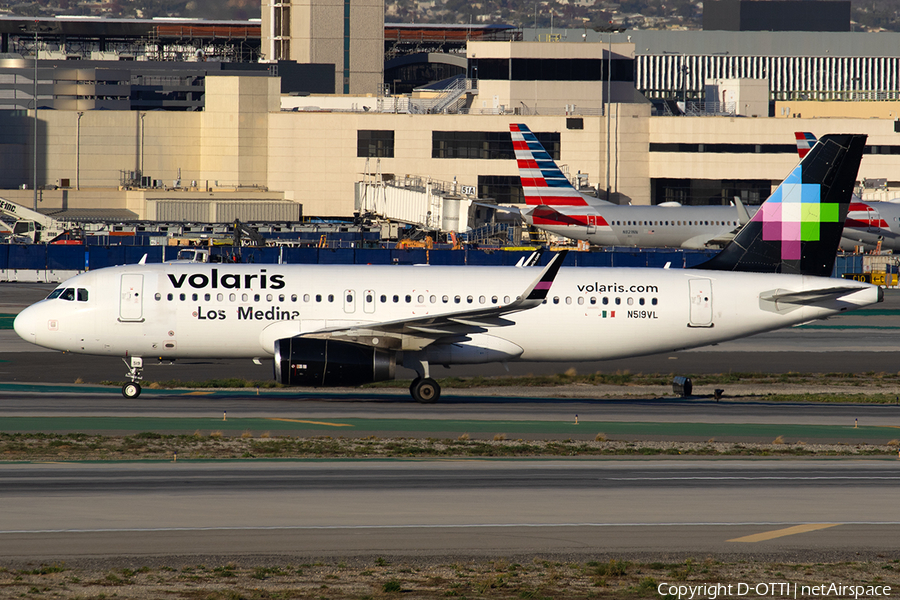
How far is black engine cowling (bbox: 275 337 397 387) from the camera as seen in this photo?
35219 mm

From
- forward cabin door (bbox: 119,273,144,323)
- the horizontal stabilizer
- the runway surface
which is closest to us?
the runway surface

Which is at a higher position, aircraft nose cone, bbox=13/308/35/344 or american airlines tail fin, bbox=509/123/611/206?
american airlines tail fin, bbox=509/123/611/206

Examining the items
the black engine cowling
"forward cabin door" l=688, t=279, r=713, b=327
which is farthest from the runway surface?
"forward cabin door" l=688, t=279, r=713, b=327

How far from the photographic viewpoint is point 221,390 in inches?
1608

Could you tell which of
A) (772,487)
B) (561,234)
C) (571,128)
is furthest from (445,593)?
(571,128)

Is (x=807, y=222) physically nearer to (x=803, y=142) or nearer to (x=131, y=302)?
(x=131, y=302)

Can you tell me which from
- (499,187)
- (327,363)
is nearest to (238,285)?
(327,363)

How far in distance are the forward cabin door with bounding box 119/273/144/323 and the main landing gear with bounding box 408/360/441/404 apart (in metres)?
9.21

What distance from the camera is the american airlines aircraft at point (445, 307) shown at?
3691 centimetres

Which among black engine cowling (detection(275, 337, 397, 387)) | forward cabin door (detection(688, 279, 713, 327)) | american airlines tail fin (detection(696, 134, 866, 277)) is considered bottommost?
black engine cowling (detection(275, 337, 397, 387))

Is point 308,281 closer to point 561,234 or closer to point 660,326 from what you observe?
point 660,326

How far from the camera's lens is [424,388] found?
37969 millimetres

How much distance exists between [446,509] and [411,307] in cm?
1586

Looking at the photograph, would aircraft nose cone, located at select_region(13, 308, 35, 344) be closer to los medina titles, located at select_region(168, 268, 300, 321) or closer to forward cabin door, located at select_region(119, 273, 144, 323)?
forward cabin door, located at select_region(119, 273, 144, 323)
